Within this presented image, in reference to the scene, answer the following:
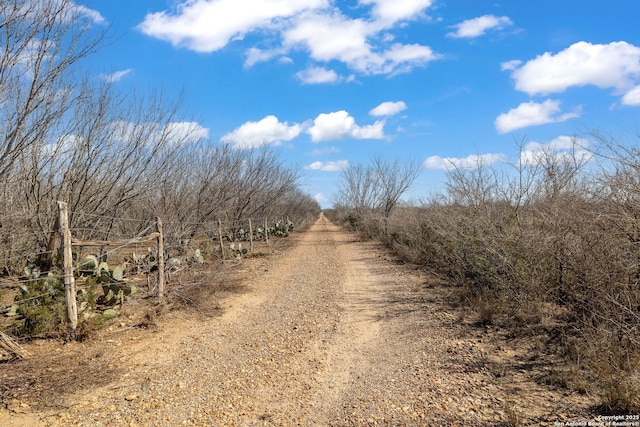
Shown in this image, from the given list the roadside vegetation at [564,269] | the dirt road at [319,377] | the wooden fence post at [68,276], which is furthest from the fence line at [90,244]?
the roadside vegetation at [564,269]

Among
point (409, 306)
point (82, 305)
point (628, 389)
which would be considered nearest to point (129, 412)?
point (82, 305)

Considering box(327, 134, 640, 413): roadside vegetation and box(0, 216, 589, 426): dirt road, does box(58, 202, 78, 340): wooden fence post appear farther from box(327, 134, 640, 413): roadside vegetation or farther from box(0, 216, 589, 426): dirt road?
box(327, 134, 640, 413): roadside vegetation

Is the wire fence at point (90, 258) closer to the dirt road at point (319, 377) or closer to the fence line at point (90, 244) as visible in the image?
the fence line at point (90, 244)

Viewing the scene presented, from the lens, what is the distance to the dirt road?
11.4ft

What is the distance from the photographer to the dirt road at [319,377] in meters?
3.48

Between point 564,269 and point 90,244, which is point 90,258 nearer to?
point 90,244

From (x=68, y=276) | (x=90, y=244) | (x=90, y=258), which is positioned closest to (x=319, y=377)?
(x=68, y=276)

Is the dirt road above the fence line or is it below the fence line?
below

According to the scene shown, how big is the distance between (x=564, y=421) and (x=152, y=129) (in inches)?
347

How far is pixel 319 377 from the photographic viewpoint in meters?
4.32

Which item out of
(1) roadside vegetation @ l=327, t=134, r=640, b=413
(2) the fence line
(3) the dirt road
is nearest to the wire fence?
(2) the fence line

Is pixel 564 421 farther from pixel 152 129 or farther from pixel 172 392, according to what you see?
pixel 152 129

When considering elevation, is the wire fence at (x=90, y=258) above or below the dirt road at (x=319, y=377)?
above

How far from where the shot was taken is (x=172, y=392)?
3.96m
